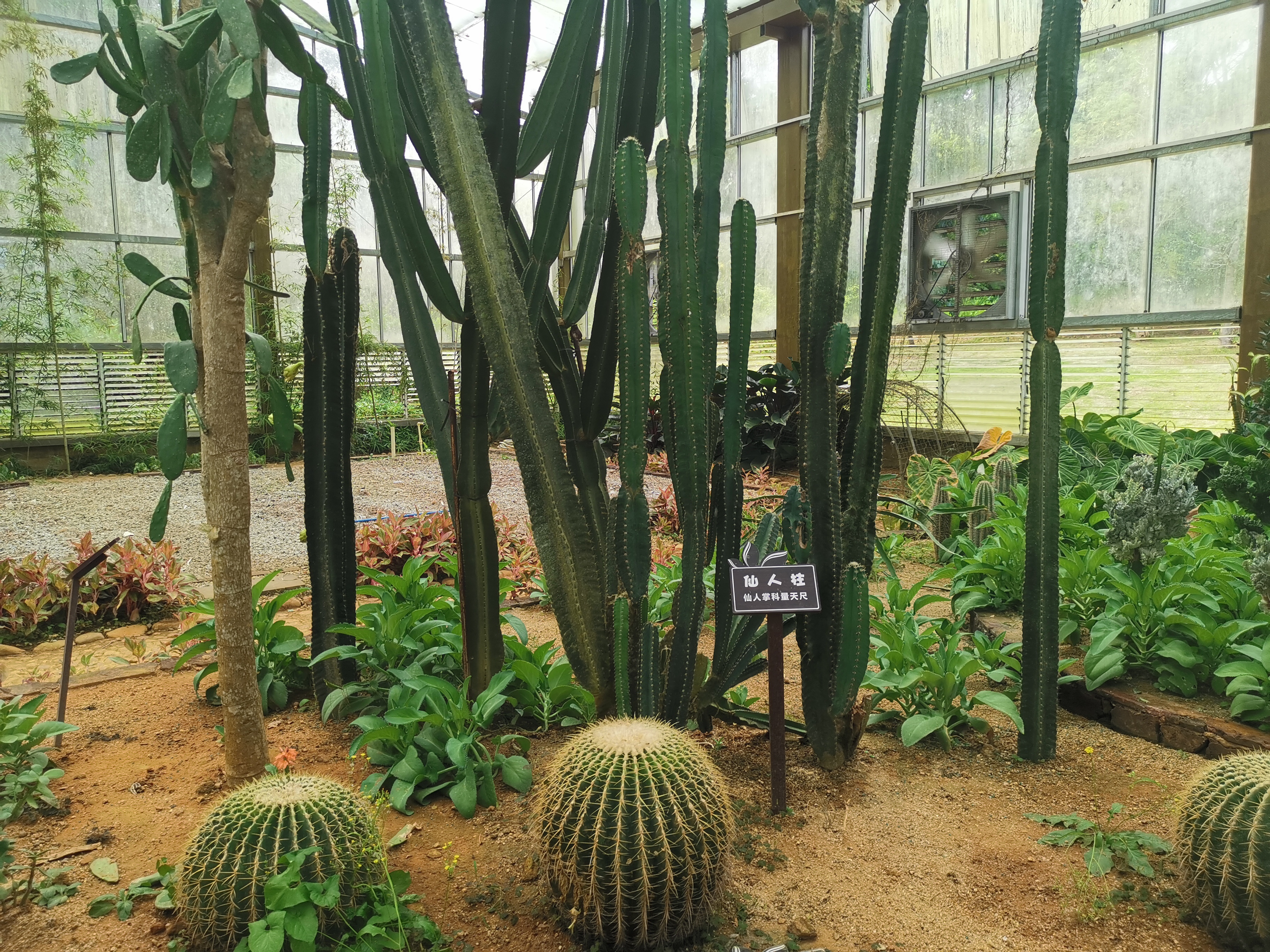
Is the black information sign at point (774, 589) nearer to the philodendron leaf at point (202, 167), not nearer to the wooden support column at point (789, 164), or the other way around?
the philodendron leaf at point (202, 167)

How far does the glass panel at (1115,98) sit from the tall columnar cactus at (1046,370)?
6.31 m

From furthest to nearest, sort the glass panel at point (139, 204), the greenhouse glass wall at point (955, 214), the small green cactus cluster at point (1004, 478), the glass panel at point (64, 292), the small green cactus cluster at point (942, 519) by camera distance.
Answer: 1. the glass panel at point (139, 204)
2. the glass panel at point (64, 292)
3. the greenhouse glass wall at point (955, 214)
4. the small green cactus cluster at point (942, 519)
5. the small green cactus cluster at point (1004, 478)

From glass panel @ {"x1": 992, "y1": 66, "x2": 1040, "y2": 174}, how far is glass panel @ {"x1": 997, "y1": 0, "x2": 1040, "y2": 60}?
0.21 metres

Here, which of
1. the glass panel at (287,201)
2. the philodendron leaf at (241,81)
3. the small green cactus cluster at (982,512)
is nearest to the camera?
the philodendron leaf at (241,81)

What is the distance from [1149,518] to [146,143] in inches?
120

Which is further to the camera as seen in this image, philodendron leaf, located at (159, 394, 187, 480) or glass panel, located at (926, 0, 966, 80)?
glass panel, located at (926, 0, 966, 80)

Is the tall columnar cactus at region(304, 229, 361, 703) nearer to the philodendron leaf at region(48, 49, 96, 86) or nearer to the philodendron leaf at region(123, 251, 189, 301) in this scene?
the philodendron leaf at region(123, 251, 189, 301)

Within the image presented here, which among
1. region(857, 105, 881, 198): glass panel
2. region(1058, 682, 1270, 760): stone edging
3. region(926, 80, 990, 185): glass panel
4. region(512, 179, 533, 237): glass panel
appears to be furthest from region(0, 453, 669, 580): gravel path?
Answer: region(512, 179, 533, 237): glass panel

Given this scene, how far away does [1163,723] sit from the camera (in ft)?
8.00

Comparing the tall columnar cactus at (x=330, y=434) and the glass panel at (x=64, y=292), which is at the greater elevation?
the glass panel at (x=64, y=292)

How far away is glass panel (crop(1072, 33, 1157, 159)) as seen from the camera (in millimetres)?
7156

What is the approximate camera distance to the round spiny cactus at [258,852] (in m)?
1.45

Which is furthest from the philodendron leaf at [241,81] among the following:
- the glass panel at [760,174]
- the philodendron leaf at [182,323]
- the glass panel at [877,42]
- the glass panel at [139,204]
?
the glass panel at [139,204]

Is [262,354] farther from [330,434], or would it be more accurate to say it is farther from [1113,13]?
[1113,13]
